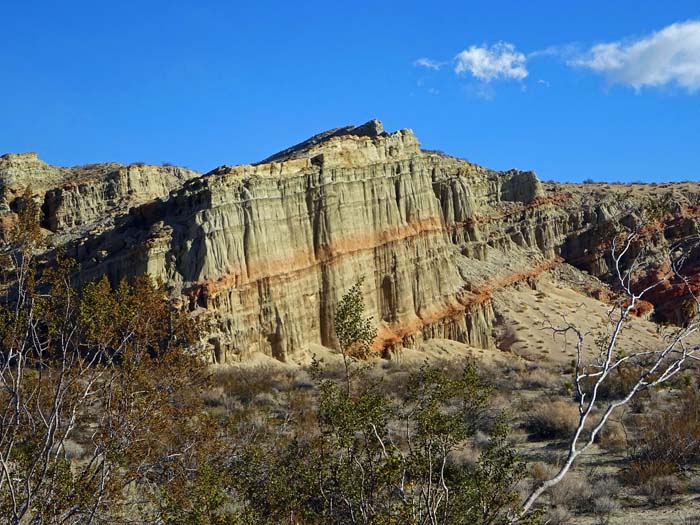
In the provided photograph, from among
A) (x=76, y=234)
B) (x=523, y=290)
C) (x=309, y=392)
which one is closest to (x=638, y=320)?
(x=523, y=290)

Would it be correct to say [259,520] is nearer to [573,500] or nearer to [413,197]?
[573,500]

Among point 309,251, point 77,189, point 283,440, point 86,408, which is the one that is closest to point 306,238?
point 309,251

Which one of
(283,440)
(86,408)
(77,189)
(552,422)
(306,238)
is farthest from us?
(77,189)

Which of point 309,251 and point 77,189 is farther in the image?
point 77,189

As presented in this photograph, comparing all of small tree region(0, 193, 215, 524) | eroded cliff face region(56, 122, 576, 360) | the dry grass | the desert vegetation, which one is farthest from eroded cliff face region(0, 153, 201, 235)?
small tree region(0, 193, 215, 524)

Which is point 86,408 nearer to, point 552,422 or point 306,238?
point 552,422

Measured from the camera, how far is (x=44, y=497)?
398 inches

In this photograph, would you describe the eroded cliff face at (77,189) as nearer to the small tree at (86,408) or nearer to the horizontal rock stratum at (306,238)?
the horizontal rock stratum at (306,238)

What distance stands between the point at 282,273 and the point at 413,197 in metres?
10.9

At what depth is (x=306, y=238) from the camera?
35.6 m

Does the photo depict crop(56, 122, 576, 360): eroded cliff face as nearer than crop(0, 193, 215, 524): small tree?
No

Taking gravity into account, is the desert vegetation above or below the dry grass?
above

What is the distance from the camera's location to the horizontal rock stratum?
105 feet

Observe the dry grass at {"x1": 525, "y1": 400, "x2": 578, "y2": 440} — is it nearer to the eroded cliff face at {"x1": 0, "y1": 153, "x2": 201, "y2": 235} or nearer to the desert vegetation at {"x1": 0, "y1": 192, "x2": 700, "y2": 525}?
the desert vegetation at {"x1": 0, "y1": 192, "x2": 700, "y2": 525}
